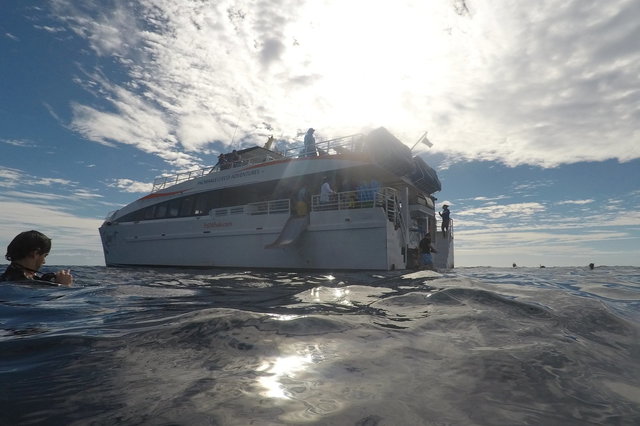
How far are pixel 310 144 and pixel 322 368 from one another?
39.7ft

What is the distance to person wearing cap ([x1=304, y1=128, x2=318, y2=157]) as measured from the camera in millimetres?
13211

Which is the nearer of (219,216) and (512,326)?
(512,326)

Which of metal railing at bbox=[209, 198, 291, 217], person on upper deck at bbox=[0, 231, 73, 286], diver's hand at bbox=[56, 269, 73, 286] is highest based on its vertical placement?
metal railing at bbox=[209, 198, 291, 217]

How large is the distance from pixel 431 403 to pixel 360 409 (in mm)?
289

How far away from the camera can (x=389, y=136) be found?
1210 cm

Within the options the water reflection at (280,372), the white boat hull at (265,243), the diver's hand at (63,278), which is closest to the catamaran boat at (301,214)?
the white boat hull at (265,243)

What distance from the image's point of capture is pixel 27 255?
143 inches

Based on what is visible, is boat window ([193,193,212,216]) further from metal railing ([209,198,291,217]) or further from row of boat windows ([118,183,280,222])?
metal railing ([209,198,291,217])

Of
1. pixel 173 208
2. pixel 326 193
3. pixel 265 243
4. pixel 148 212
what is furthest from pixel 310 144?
pixel 148 212

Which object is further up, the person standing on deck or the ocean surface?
the person standing on deck

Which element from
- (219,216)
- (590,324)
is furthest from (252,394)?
(219,216)

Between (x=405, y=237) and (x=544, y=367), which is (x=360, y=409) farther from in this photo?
(x=405, y=237)

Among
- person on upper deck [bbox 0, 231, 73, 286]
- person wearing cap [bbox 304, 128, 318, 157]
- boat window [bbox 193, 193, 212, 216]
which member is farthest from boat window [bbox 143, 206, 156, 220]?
person on upper deck [bbox 0, 231, 73, 286]

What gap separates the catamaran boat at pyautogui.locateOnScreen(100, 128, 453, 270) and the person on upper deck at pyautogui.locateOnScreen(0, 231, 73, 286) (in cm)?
768
